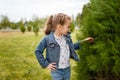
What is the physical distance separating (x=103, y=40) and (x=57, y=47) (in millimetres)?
707

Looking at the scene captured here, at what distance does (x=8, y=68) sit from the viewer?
37.0 feet

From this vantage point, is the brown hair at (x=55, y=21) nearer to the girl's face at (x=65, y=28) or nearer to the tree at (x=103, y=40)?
the girl's face at (x=65, y=28)

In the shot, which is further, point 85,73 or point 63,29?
point 85,73

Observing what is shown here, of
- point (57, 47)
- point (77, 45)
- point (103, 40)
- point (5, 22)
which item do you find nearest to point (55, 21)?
point (57, 47)

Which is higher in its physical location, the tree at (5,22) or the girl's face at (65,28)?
the girl's face at (65,28)

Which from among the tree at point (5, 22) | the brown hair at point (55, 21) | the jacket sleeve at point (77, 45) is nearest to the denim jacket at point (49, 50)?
the brown hair at point (55, 21)

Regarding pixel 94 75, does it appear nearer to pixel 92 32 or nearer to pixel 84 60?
pixel 84 60

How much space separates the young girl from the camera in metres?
4.71

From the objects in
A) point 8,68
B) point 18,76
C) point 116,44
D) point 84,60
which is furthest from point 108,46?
point 8,68

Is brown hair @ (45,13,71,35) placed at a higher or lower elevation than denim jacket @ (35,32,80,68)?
higher

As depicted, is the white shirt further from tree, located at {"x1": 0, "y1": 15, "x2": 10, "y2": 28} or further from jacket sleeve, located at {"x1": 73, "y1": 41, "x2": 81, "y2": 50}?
tree, located at {"x1": 0, "y1": 15, "x2": 10, "y2": 28}

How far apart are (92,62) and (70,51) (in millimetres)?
478

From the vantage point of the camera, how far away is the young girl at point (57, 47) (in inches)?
185

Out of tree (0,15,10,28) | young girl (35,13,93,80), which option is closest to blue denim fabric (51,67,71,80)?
young girl (35,13,93,80)
